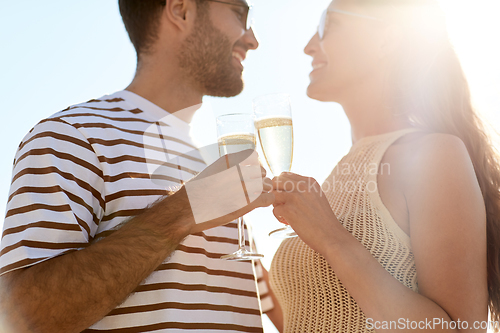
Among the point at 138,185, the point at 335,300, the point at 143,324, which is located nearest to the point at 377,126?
the point at 335,300

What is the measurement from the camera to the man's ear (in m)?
3.11

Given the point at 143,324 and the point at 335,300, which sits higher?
the point at 143,324

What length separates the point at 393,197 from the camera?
2209 mm

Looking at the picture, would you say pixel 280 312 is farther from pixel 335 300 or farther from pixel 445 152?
pixel 445 152

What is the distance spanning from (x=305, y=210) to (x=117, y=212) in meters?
0.91

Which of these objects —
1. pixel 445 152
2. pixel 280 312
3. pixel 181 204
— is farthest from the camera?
pixel 280 312

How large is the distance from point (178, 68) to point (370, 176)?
5.03ft

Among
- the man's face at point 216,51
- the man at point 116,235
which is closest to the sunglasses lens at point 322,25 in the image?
the man's face at point 216,51

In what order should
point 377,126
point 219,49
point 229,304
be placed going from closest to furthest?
point 229,304, point 377,126, point 219,49

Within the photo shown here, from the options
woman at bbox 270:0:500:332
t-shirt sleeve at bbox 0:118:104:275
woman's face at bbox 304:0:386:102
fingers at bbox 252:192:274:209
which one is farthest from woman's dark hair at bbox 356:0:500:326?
t-shirt sleeve at bbox 0:118:104:275

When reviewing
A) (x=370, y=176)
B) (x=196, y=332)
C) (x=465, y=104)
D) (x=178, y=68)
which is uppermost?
(x=178, y=68)

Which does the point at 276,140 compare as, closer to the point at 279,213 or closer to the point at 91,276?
the point at 279,213

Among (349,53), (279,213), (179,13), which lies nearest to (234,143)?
(279,213)

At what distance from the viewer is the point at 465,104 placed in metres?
2.46
